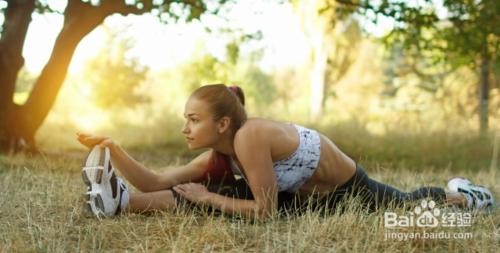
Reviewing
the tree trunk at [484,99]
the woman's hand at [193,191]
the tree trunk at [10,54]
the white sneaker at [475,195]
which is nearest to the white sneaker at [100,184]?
the woman's hand at [193,191]

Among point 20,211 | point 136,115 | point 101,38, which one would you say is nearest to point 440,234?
point 20,211

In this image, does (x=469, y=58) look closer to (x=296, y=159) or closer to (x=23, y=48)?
(x=296, y=159)

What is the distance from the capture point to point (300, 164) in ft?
11.0

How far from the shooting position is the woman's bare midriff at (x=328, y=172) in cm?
347

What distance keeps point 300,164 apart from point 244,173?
1.21ft

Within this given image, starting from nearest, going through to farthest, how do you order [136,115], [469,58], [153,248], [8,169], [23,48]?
[153,248]
[8,169]
[23,48]
[469,58]
[136,115]

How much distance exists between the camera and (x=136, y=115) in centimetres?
1375

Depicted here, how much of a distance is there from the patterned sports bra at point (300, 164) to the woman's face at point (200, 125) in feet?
1.34

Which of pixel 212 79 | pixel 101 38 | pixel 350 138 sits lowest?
pixel 350 138

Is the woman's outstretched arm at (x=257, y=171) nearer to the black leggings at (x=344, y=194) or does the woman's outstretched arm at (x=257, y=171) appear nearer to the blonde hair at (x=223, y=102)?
the blonde hair at (x=223, y=102)

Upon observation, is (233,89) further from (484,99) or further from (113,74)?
(113,74)

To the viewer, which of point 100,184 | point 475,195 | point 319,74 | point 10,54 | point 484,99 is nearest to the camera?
point 100,184

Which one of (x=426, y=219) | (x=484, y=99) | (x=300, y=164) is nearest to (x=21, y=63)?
(x=300, y=164)

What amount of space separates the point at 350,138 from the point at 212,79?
2736mm
